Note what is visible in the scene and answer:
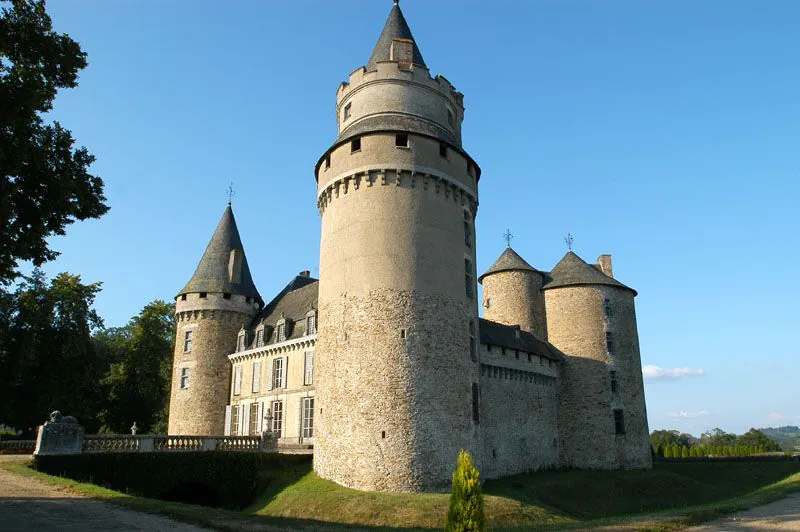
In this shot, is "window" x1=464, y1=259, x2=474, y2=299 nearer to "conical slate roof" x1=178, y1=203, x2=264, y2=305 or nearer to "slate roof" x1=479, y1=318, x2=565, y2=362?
"slate roof" x1=479, y1=318, x2=565, y2=362

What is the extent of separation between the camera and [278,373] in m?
30.3

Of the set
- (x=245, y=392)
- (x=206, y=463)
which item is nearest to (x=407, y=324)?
(x=206, y=463)

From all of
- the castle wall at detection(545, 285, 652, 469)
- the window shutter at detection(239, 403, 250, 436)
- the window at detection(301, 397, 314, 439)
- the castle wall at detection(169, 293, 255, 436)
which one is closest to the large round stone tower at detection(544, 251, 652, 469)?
the castle wall at detection(545, 285, 652, 469)

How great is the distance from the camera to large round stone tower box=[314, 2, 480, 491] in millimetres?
20125

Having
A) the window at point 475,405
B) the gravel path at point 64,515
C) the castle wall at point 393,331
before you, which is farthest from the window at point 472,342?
the gravel path at point 64,515

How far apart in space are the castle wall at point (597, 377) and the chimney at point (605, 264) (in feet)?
8.19

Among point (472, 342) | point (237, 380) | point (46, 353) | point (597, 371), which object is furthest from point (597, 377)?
point (46, 353)

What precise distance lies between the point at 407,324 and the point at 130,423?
26391 mm

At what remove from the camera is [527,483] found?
26.0 m

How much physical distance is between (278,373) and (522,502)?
14.7 meters

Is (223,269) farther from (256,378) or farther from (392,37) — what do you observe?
(392,37)

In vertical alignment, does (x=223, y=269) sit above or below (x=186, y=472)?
above

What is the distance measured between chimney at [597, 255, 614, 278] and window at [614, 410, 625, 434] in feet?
29.0

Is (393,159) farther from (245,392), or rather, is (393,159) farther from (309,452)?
(245,392)
